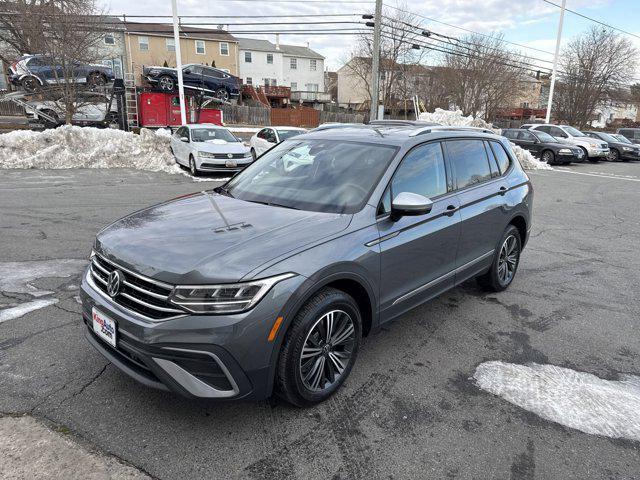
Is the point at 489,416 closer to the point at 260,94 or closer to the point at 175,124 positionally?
the point at 175,124

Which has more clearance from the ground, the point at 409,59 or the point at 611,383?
the point at 409,59

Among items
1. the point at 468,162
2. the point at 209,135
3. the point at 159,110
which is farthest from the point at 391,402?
the point at 159,110

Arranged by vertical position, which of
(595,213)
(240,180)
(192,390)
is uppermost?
(240,180)

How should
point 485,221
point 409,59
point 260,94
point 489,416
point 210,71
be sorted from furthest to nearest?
point 260,94 → point 409,59 → point 210,71 → point 485,221 → point 489,416

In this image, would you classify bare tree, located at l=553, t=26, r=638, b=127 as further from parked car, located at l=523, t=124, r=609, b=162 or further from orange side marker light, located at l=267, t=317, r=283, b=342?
orange side marker light, located at l=267, t=317, r=283, b=342

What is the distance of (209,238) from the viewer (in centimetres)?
271

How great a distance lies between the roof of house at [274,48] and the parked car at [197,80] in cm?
2970

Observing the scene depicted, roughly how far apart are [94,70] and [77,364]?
20.6m

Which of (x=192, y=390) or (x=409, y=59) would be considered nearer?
(x=192, y=390)

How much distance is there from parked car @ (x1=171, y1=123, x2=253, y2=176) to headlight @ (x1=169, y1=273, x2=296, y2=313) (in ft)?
38.6

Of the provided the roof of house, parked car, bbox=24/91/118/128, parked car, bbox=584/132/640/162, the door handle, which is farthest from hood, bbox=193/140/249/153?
the roof of house

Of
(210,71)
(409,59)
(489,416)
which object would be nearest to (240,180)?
(489,416)

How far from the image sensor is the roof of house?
55.7 metres

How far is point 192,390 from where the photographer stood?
2395 millimetres
